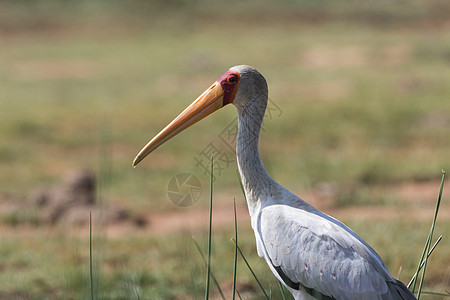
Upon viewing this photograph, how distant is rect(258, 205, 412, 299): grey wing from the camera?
8.39ft

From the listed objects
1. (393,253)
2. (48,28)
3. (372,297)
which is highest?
(372,297)

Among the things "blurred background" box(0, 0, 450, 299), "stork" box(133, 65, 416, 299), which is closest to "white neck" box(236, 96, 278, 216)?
"stork" box(133, 65, 416, 299)

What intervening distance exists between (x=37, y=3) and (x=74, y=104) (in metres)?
16.4

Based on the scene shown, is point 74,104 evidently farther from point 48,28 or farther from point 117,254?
point 48,28

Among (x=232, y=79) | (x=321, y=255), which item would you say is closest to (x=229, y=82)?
(x=232, y=79)

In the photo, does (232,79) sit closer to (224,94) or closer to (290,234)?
(224,94)

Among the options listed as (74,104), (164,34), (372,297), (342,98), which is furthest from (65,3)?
(372,297)

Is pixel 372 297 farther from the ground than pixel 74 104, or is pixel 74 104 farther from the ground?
pixel 372 297

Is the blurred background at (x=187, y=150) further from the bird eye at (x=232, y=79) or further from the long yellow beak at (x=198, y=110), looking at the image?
the bird eye at (x=232, y=79)

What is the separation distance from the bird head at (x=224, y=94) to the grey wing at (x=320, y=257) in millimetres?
503

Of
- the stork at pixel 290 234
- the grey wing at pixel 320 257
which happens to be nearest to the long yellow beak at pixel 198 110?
the stork at pixel 290 234

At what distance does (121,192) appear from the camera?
302 inches

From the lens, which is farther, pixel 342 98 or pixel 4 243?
pixel 342 98

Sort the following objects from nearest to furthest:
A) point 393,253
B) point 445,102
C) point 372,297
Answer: point 372,297 → point 393,253 → point 445,102
